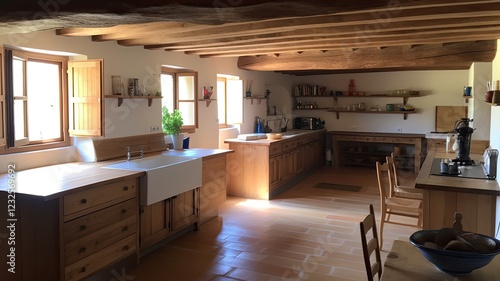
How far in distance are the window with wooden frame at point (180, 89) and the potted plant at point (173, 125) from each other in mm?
291

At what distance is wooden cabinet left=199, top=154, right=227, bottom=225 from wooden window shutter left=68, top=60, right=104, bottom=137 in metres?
1.27

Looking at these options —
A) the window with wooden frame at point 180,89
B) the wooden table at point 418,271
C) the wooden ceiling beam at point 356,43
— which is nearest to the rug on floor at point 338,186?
the window with wooden frame at point 180,89

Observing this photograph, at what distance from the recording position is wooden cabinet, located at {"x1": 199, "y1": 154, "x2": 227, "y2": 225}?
4.63 metres

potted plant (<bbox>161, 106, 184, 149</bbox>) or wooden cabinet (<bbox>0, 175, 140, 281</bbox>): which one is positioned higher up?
potted plant (<bbox>161, 106, 184, 149</bbox>)

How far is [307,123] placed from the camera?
862 centimetres

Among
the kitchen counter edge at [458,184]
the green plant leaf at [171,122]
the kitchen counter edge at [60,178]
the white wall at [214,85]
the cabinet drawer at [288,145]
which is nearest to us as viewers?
the kitchen counter edge at [60,178]

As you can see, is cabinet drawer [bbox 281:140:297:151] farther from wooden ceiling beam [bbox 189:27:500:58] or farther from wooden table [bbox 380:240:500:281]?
wooden table [bbox 380:240:500:281]

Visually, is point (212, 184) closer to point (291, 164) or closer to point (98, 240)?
point (98, 240)

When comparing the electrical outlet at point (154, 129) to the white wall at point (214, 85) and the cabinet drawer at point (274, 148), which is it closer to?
the white wall at point (214, 85)

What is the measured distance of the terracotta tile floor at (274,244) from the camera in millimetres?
3418

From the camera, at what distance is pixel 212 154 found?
468 cm

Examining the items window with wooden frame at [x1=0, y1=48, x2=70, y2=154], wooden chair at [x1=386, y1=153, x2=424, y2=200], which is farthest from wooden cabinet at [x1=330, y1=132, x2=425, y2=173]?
window with wooden frame at [x1=0, y1=48, x2=70, y2=154]

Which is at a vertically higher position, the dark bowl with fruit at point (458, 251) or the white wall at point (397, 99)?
the white wall at point (397, 99)

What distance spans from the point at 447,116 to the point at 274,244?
5.44m
